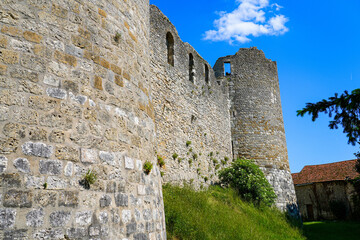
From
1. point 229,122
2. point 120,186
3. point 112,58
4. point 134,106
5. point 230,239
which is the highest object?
point 229,122

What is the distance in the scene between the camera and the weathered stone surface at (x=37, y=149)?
2.98m

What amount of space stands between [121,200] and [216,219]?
5254 mm

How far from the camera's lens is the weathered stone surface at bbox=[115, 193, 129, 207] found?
3.61 meters

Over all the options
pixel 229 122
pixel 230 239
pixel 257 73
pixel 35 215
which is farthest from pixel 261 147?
pixel 35 215

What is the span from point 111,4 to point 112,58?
832 mm

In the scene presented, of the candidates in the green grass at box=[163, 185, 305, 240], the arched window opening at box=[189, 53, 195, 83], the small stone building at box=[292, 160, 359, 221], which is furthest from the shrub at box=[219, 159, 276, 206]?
the small stone building at box=[292, 160, 359, 221]

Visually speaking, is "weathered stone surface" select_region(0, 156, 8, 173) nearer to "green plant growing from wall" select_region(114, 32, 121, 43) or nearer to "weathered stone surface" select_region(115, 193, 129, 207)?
"weathered stone surface" select_region(115, 193, 129, 207)

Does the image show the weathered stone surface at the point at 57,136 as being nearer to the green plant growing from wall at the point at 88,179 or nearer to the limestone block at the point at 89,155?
the limestone block at the point at 89,155

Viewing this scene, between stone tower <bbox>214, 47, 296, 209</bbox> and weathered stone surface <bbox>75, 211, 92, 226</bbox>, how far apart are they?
13.2m

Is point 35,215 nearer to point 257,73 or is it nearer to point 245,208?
point 245,208

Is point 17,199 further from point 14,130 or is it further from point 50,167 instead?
point 14,130

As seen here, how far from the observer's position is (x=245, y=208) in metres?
11.2

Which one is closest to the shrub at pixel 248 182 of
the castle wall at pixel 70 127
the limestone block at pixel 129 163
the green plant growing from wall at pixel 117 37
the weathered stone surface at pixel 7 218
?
the castle wall at pixel 70 127

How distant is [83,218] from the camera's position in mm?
3170
